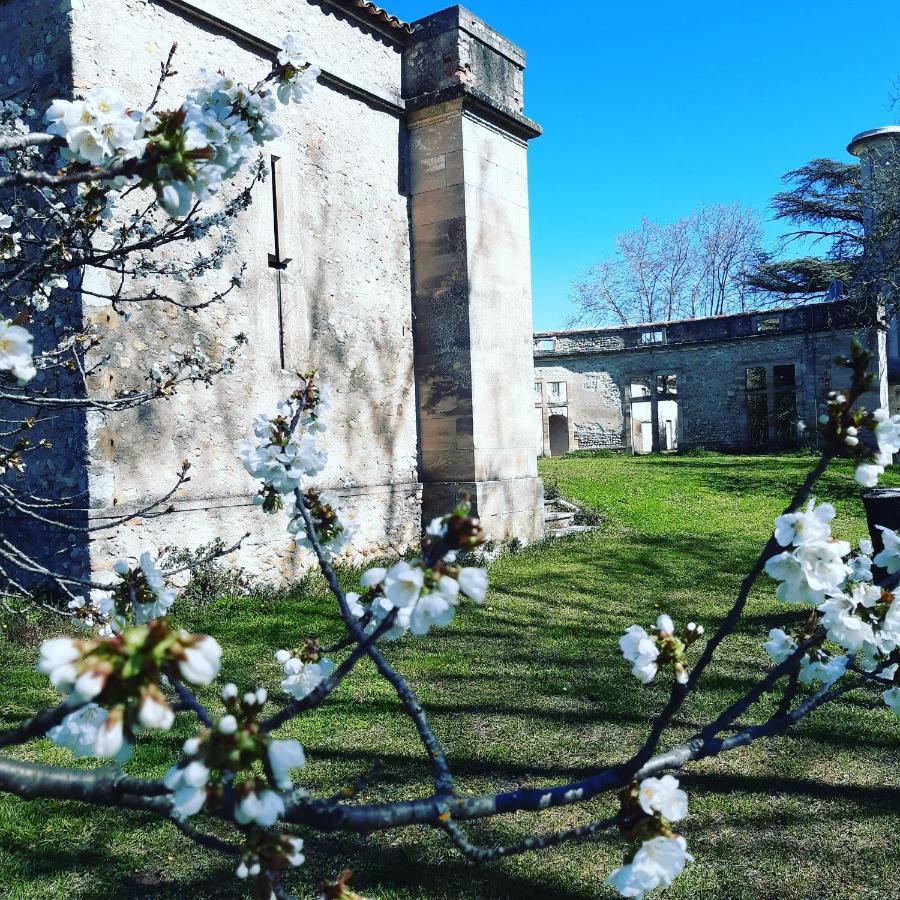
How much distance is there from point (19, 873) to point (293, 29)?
780cm

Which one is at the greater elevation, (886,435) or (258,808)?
(886,435)

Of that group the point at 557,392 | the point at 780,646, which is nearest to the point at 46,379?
the point at 780,646

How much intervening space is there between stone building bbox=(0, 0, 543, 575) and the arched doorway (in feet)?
60.5

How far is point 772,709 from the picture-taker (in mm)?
4426

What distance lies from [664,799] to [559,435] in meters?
28.0

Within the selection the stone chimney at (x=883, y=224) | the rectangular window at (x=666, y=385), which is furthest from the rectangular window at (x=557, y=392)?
the stone chimney at (x=883, y=224)

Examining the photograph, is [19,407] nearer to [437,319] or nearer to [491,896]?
[437,319]

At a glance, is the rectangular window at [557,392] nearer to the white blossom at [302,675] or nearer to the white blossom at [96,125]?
the white blossom at [302,675]

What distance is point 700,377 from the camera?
25641 millimetres

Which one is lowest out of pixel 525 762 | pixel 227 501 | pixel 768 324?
pixel 525 762

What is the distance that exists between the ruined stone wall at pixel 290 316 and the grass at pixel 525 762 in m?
1.19

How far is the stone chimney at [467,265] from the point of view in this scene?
29.8ft

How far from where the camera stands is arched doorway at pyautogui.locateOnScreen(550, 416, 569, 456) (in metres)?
28.3

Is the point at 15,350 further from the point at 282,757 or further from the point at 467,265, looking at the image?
the point at 467,265
